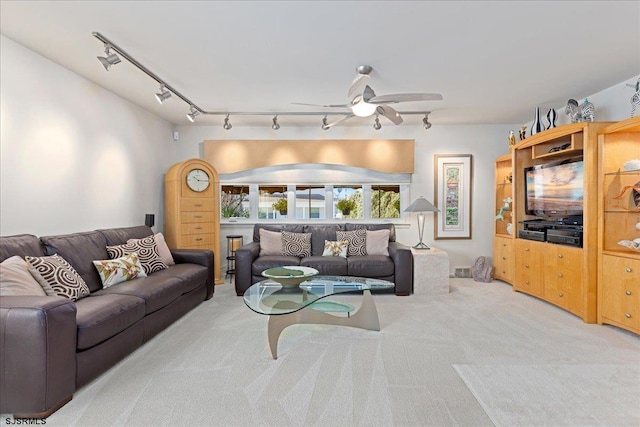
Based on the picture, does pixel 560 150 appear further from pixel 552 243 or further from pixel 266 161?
pixel 266 161

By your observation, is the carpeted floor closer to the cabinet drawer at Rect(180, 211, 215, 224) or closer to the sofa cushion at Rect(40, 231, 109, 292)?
the sofa cushion at Rect(40, 231, 109, 292)

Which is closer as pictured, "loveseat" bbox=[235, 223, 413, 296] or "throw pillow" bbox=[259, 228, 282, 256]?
"loveseat" bbox=[235, 223, 413, 296]

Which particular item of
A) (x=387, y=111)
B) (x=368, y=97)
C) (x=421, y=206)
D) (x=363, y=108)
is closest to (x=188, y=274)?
(x=363, y=108)

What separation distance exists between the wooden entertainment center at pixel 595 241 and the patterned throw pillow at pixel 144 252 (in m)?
4.42

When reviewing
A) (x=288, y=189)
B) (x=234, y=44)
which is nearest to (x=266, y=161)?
(x=288, y=189)

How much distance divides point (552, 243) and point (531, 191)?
84 cm

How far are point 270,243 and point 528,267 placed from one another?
3.47 metres

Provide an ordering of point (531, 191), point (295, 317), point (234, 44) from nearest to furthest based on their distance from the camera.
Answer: point (234, 44) → point (295, 317) → point (531, 191)

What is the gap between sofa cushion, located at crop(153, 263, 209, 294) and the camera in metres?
3.49

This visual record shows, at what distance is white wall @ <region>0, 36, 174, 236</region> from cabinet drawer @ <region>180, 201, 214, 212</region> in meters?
0.52

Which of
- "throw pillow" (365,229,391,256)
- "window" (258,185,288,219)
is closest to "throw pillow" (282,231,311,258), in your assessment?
"window" (258,185,288,219)

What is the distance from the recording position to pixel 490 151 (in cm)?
556

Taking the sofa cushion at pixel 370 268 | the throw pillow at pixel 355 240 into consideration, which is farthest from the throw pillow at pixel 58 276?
the throw pillow at pixel 355 240

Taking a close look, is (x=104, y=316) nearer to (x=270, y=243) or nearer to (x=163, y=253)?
(x=163, y=253)
